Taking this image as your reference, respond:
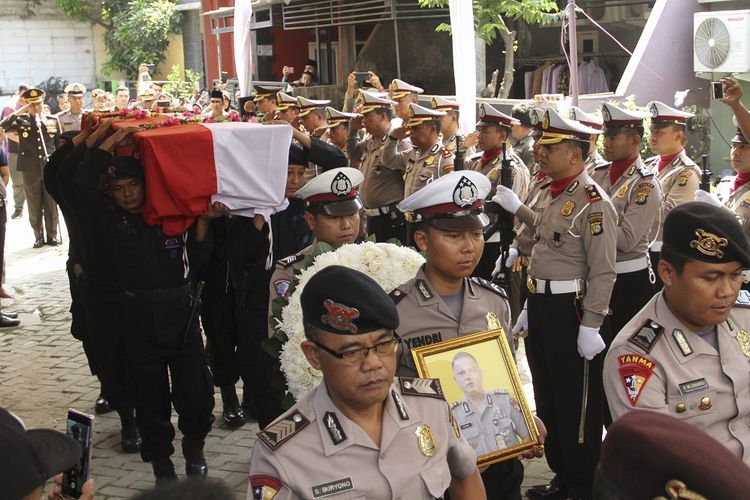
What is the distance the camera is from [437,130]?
29.7 ft

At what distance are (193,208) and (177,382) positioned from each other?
106 centimetres

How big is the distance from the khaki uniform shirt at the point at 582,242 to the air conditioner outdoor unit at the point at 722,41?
901 cm

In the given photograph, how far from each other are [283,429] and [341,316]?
36 centimetres

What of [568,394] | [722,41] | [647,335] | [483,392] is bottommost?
[568,394]

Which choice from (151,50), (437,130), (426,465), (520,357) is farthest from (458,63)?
(151,50)

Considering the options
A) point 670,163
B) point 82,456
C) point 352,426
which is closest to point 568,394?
point 670,163

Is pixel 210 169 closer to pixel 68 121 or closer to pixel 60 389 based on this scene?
pixel 60 389

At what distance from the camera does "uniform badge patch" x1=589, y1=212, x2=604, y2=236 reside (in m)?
5.22

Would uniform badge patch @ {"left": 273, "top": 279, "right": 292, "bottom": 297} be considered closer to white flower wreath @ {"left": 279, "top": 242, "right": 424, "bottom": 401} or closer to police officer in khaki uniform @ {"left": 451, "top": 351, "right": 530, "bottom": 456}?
white flower wreath @ {"left": 279, "top": 242, "right": 424, "bottom": 401}

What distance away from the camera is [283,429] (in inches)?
106

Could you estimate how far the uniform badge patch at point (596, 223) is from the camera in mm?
5223

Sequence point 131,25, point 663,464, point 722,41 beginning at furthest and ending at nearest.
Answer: point 131,25 < point 722,41 < point 663,464

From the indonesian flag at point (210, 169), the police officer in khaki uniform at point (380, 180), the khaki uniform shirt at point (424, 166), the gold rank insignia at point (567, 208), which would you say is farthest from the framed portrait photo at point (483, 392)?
the police officer in khaki uniform at point (380, 180)

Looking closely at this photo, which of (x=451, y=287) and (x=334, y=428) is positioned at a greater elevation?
(x=451, y=287)
